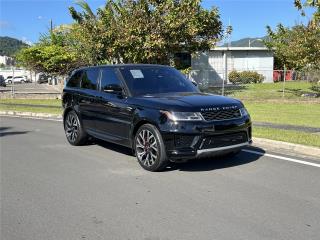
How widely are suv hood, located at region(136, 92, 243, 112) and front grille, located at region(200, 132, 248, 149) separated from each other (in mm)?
465

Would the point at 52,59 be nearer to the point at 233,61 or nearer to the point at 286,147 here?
the point at 233,61

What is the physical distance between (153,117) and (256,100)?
16000mm

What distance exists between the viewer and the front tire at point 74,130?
10110 millimetres

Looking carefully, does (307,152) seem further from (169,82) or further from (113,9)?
(113,9)

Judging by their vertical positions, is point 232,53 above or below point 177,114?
above

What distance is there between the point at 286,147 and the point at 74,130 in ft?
14.8

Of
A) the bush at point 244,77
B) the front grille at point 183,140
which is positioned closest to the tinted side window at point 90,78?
the front grille at point 183,140

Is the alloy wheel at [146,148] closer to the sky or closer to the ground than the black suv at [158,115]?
closer to the ground

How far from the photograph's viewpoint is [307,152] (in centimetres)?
887

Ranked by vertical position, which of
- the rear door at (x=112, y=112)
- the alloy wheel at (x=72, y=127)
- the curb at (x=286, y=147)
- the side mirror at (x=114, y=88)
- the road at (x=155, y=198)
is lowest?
the road at (x=155, y=198)

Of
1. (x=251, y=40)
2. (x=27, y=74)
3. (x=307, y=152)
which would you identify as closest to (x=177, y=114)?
(x=307, y=152)

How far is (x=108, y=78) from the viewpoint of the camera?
29.6 ft

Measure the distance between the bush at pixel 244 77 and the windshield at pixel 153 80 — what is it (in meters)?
33.8

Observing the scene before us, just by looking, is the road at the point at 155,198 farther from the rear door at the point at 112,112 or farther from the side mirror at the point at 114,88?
the side mirror at the point at 114,88
